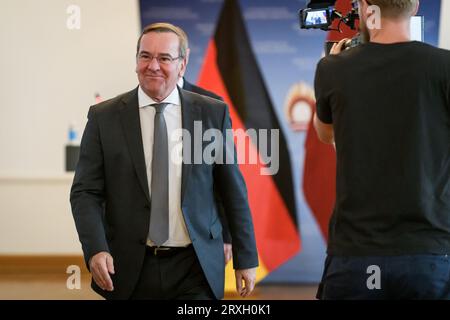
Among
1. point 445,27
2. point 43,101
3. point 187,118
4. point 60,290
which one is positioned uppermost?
point 445,27

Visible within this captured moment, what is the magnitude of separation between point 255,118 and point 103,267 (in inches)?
143

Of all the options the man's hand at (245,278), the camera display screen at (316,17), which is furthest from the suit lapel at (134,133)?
the camera display screen at (316,17)

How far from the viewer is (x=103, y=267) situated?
8.07 feet

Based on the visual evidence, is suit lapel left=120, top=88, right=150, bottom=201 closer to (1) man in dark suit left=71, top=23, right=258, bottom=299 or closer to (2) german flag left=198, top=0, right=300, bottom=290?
(1) man in dark suit left=71, top=23, right=258, bottom=299

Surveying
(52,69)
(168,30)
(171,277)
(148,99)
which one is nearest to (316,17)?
(168,30)

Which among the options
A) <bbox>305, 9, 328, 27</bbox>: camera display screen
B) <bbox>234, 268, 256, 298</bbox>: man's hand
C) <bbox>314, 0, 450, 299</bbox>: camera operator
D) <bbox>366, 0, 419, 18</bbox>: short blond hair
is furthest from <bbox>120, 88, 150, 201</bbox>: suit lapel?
<bbox>366, 0, 419, 18</bbox>: short blond hair

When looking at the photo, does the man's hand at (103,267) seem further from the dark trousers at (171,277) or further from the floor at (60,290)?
the floor at (60,290)

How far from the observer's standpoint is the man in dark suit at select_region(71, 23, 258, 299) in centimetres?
258

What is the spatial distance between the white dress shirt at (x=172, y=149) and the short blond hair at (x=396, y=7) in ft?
3.04

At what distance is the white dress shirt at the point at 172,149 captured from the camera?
2.60m

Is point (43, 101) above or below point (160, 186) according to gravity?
above

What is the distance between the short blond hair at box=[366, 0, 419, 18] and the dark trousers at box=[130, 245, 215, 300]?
1078 millimetres

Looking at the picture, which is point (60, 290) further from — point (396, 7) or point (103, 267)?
point (396, 7)

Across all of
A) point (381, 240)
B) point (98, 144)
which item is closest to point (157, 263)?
point (98, 144)
